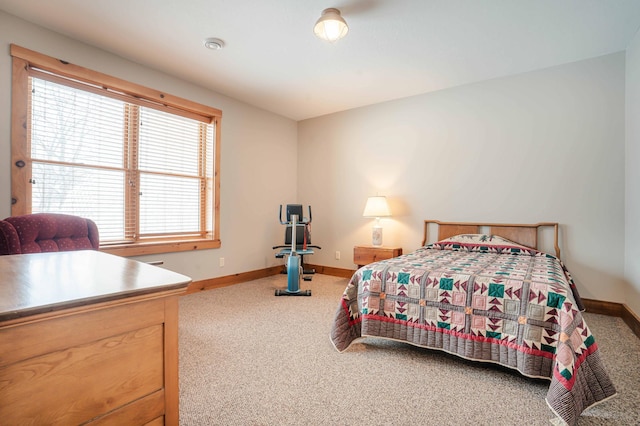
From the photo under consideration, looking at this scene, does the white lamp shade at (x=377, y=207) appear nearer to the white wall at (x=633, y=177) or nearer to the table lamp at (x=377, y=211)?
the table lamp at (x=377, y=211)

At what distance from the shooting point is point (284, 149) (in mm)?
5281

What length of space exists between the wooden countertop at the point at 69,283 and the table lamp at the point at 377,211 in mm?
3280

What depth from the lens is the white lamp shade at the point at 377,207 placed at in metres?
4.24

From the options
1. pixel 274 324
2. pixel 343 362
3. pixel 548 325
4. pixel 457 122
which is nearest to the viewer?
pixel 548 325

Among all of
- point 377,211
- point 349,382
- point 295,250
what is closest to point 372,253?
point 377,211

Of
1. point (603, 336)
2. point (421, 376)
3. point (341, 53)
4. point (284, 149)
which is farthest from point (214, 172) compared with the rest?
point (603, 336)

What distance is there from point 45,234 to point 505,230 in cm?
425

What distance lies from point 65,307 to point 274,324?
225cm

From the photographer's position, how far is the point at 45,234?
2271 millimetres

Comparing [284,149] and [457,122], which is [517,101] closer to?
[457,122]

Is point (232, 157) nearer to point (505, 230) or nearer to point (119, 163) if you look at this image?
point (119, 163)

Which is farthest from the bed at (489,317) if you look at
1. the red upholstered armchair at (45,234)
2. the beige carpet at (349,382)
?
the red upholstered armchair at (45,234)

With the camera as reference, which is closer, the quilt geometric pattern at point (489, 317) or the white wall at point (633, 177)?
the quilt geometric pattern at point (489, 317)

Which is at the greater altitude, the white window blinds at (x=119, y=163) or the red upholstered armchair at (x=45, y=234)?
the white window blinds at (x=119, y=163)
